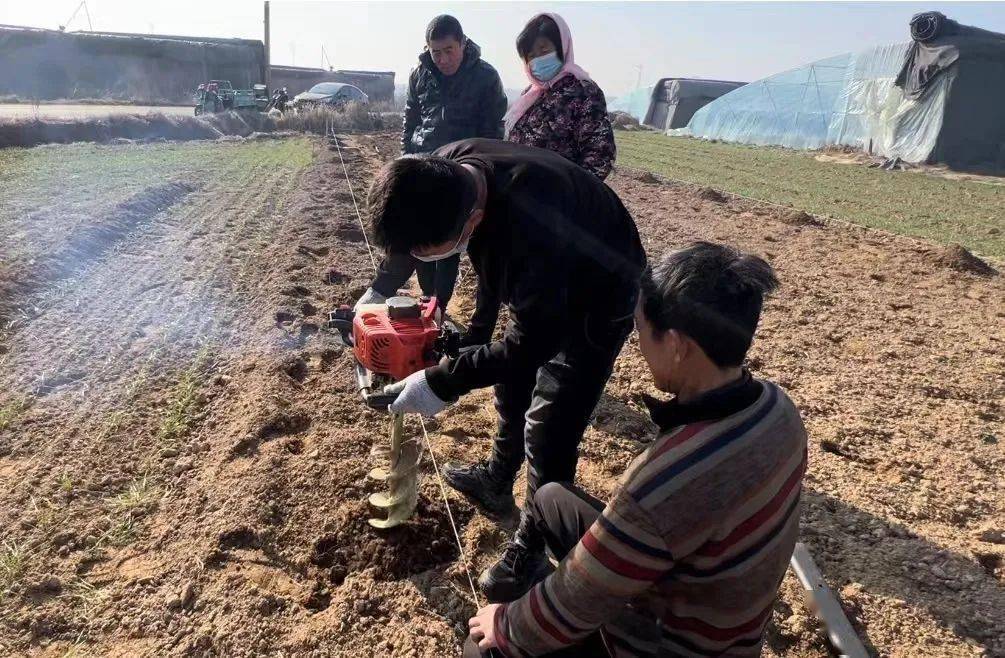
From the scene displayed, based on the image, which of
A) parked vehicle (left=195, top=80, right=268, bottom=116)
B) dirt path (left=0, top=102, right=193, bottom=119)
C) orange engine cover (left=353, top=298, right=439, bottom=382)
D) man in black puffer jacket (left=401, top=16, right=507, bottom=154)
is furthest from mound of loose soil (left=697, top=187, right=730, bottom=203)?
parked vehicle (left=195, top=80, right=268, bottom=116)

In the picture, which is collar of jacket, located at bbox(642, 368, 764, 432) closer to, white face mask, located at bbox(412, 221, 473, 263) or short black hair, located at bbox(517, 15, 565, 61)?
white face mask, located at bbox(412, 221, 473, 263)

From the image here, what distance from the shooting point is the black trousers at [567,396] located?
6.84 feet

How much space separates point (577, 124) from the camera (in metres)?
3.05

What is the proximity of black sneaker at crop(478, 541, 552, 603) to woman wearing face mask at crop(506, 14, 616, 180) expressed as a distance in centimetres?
169

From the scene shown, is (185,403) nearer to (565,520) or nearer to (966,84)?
(565,520)

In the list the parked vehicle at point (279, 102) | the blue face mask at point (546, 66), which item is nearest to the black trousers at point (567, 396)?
the blue face mask at point (546, 66)

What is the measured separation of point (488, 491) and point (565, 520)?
103cm

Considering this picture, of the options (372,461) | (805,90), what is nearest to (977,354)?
(372,461)

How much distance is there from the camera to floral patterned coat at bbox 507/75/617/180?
3.03m

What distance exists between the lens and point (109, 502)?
107 inches

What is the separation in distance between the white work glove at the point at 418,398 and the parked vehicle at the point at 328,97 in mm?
21495

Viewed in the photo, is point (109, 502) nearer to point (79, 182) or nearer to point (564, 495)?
point (564, 495)

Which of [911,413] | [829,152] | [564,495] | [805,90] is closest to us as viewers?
[564,495]

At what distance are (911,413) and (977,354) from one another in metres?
1.31
